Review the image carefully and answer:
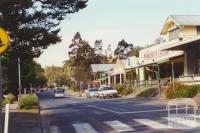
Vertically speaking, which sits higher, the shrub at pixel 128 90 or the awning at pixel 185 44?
the awning at pixel 185 44

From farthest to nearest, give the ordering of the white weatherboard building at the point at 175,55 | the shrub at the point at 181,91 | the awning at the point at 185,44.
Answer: the white weatherboard building at the point at 175,55 → the awning at the point at 185,44 → the shrub at the point at 181,91

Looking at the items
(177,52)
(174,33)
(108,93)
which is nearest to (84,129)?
(177,52)

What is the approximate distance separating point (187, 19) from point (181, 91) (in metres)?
17.1

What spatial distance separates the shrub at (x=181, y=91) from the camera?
4178 centimetres

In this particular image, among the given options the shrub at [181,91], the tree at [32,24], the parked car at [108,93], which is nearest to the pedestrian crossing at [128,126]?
the tree at [32,24]

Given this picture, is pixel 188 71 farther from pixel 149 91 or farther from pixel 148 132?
pixel 148 132

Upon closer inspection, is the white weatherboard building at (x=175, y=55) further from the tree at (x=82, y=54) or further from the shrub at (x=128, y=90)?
the tree at (x=82, y=54)

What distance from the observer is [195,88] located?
4253 cm

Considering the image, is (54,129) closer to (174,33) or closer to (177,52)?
(177,52)

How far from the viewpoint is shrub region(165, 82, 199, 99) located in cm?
4178

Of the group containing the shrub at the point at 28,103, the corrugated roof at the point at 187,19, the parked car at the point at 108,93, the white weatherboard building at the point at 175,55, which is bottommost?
the shrub at the point at 28,103

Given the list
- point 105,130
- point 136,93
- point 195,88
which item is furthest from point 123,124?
point 136,93

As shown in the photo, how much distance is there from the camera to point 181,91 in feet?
139

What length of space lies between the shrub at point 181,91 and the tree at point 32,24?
16789mm
